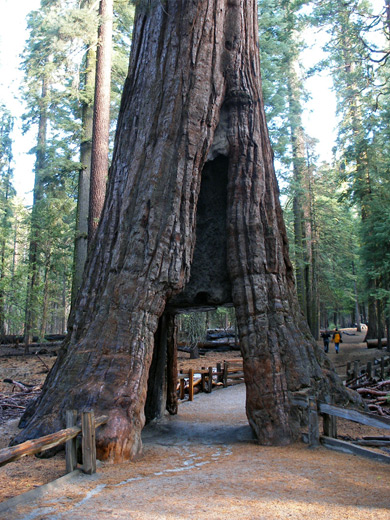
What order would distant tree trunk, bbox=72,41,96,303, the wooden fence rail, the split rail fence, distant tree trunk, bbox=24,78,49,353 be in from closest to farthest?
the wooden fence rail < the split rail fence < distant tree trunk, bbox=72,41,96,303 < distant tree trunk, bbox=24,78,49,353

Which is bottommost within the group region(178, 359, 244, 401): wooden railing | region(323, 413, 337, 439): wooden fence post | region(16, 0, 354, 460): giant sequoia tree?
region(178, 359, 244, 401): wooden railing

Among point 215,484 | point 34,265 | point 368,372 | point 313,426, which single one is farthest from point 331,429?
point 34,265

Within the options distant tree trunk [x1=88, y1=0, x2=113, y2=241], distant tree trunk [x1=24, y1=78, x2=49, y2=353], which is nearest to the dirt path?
distant tree trunk [x1=88, y1=0, x2=113, y2=241]

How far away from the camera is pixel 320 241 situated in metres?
30.4

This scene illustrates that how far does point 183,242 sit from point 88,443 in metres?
3.79

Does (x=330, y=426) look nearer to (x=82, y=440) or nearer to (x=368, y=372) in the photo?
(x=82, y=440)

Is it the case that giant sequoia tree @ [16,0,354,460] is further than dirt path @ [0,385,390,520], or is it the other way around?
giant sequoia tree @ [16,0,354,460]

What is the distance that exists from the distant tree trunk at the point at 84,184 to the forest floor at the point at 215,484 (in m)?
8.83

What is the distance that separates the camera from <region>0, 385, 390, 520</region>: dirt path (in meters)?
4.13

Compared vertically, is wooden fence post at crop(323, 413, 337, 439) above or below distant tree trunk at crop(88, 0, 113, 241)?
below

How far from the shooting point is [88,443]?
5.56 meters

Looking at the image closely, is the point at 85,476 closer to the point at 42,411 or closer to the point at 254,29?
the point at 42,411

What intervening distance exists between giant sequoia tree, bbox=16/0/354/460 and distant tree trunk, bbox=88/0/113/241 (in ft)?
17.5

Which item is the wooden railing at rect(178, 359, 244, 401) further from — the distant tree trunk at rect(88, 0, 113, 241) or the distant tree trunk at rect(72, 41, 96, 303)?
the distant tree trunk at rect(88, 0, 113, 241)
